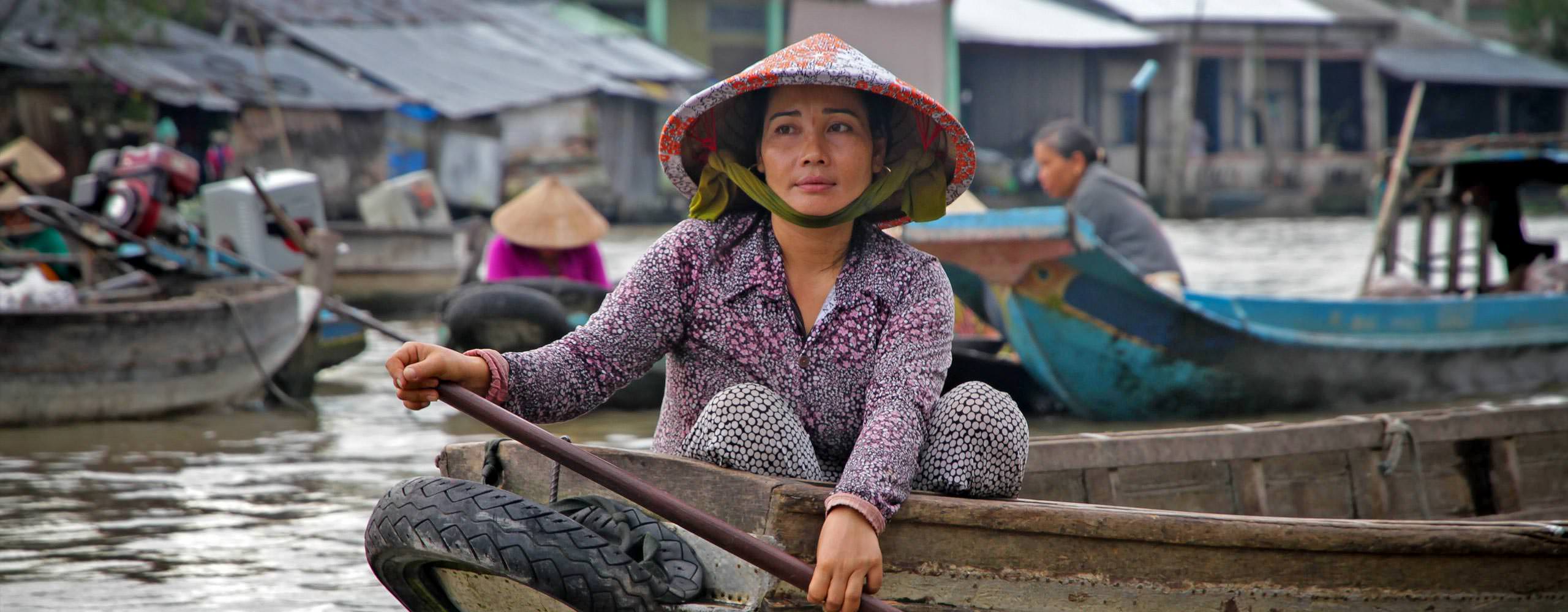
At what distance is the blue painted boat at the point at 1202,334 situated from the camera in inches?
230

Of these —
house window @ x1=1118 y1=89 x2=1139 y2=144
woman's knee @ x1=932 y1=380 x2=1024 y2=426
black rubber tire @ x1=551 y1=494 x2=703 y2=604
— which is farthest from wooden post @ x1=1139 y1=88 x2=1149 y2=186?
house window @ x1=1118 y1=89 x2=1139 y2=144

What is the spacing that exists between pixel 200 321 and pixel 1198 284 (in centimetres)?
887

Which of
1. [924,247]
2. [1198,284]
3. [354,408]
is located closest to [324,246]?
[354,408]

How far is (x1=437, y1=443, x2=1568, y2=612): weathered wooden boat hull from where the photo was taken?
6.97 ft

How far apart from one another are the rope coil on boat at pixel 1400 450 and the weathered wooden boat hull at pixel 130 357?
4770 millimetres

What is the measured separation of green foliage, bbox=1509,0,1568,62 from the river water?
19.5m

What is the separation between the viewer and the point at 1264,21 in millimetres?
21719

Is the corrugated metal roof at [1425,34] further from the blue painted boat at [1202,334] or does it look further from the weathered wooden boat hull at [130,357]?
the weathered wooden boat hull at [130,357]

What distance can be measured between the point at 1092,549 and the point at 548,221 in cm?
504

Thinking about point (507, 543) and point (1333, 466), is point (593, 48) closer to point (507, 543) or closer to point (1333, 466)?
point (1333, 466)

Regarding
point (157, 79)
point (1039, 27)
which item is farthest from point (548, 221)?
point (1039, 27)

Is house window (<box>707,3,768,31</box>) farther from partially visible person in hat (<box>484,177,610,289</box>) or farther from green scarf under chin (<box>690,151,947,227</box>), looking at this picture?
green scarf under chin (<box>690,151,947,227</box>)

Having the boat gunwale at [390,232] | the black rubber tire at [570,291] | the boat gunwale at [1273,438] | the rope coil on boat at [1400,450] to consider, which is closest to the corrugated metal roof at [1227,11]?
the boat gunwale at [390,232]

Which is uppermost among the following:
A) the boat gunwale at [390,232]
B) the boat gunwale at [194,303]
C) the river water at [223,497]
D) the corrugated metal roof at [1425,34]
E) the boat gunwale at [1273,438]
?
the corrugated metal roof at [1425,34]
